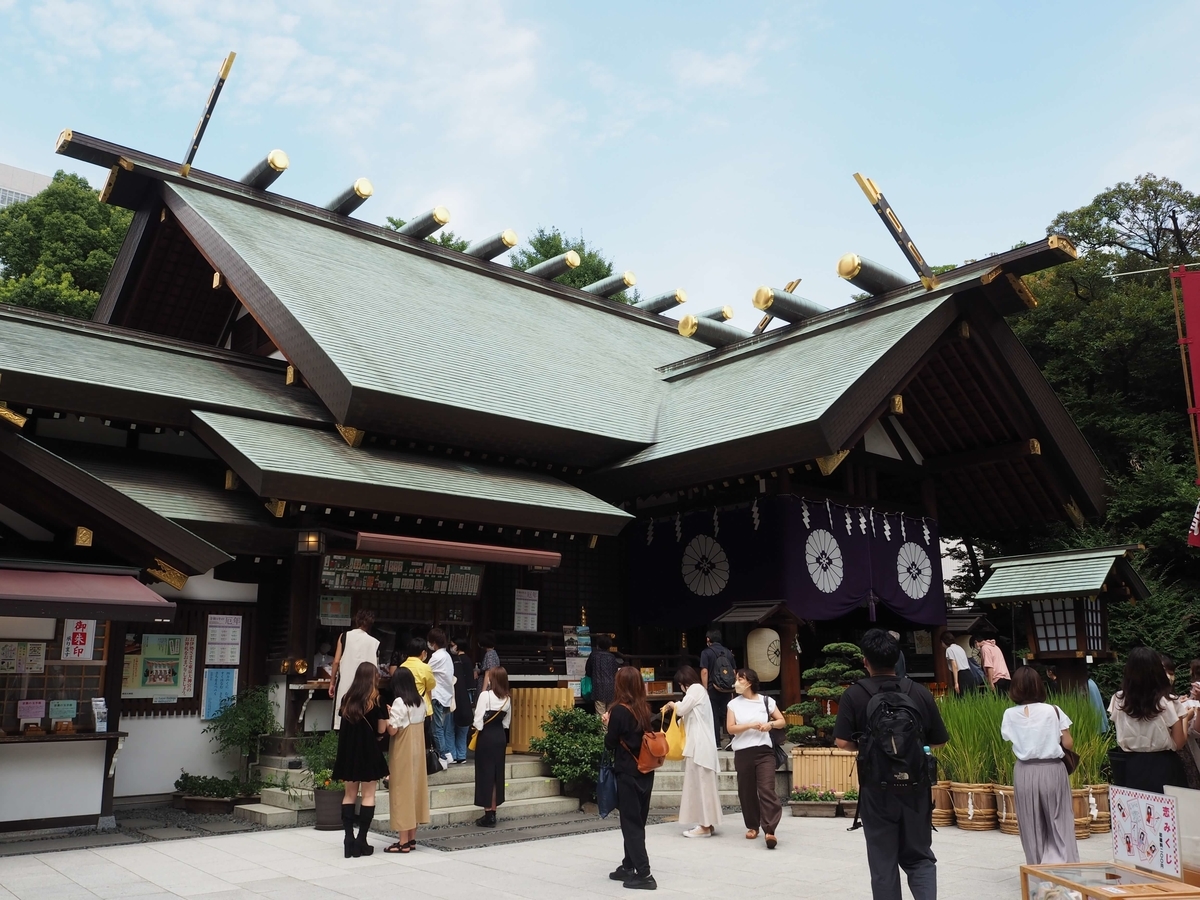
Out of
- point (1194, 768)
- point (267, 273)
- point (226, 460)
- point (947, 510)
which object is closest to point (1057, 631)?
point (1194, 768)

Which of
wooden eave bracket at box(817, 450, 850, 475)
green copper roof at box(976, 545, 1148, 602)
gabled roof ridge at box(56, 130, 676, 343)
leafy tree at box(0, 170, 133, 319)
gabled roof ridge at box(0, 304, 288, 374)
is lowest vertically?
green copper roof at box(976, 545, 1148, 602)

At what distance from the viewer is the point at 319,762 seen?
9.53m

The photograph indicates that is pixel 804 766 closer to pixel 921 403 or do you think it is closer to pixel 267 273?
pixel 921 403

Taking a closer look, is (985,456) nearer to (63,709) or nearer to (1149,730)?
(1149,730)

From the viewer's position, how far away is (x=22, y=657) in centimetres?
877

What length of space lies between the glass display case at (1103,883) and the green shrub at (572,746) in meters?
5.62

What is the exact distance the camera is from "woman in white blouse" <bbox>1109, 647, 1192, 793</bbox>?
6.19 m

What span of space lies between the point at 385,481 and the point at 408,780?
395cm

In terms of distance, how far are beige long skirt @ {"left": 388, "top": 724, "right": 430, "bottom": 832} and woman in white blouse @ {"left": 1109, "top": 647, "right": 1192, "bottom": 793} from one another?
547 centimetres

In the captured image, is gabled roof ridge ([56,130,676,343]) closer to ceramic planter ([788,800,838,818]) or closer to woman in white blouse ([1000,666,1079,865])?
ceramic planter ([788,800,838,818])

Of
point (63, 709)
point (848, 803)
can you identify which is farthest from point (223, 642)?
point (848, 803)

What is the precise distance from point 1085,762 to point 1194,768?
310cm

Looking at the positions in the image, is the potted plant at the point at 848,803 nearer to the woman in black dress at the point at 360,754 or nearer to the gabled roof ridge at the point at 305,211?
the woman in black dress at the point at 360,754

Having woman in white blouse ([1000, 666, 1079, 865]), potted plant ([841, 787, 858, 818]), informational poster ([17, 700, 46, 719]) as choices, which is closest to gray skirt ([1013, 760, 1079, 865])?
woman in white blouse ([1000, 666, 1079, 865])
